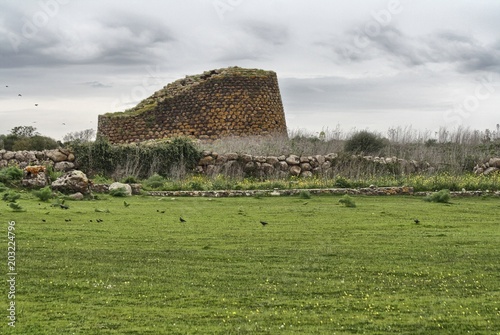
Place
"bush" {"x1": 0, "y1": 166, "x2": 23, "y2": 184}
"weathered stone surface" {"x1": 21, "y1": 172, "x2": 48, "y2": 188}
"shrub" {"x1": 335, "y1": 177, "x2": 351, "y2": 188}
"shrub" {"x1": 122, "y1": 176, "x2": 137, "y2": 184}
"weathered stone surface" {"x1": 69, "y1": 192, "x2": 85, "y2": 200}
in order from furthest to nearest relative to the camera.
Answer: "shrub" {"x1": 122, "y1": 176, "x2": 137, "y2": 184}
"shrub" {"x1": 335, "y1": 177, "x2": 351, "y2": 188}
"bush" {"x1": 0, "y1": 166, "x2": 23, "y2": 184}
"weathered stone surface" {"x1": 21, "y1": 172, "x2": 48, "y2": 188}
"weathered stone surface" {"x1": 69, "y1": 192, "x2": 85, "y2": 200}

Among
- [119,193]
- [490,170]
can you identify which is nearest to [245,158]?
[119,193]

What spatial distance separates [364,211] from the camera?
632 inches

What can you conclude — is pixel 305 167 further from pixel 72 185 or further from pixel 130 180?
pixel 72 185

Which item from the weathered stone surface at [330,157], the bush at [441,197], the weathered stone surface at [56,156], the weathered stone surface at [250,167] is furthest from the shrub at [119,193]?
the weathered stone surface at [330,157]

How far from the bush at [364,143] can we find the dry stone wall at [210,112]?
279 inches

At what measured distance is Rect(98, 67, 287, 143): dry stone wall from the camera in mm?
36812

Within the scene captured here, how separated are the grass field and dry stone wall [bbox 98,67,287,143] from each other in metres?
22.2

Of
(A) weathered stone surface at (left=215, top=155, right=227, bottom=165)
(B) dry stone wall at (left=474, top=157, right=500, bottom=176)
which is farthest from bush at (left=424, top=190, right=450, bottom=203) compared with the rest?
(A) weathered stone surface at (left=215, top=155, right=227, bottom=165)

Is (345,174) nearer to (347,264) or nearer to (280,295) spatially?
(347,264)

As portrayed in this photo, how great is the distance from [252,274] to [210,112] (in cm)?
2870

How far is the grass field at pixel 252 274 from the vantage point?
6.75 meters

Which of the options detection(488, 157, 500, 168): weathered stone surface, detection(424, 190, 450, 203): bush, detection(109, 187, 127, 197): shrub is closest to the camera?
detection(424, 190, 450, 203): bush

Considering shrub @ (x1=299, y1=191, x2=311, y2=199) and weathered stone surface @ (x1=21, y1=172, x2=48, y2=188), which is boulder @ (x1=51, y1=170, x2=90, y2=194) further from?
shrub @ (x1=299, y1=191, x2=311, y2=199)

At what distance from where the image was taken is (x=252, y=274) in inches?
342
